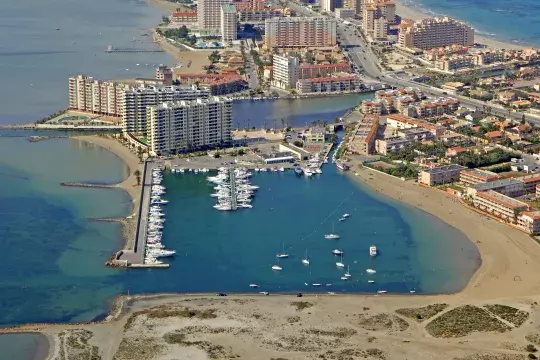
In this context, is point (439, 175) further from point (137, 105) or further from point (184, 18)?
point (184, 18)

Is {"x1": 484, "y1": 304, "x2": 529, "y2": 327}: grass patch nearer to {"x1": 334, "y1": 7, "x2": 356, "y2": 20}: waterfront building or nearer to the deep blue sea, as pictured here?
the deep blue sea

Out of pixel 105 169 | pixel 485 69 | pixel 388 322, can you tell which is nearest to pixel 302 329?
pixel 388 322

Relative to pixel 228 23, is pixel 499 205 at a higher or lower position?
lower

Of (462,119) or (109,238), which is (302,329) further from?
(462,119)

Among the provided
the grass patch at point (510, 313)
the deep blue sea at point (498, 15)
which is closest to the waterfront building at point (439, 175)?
the grass patch at point (510, 313)

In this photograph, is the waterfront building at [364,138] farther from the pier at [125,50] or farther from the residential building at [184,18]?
the residential building at [184,18]

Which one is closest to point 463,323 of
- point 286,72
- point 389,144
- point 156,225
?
point 156,225
